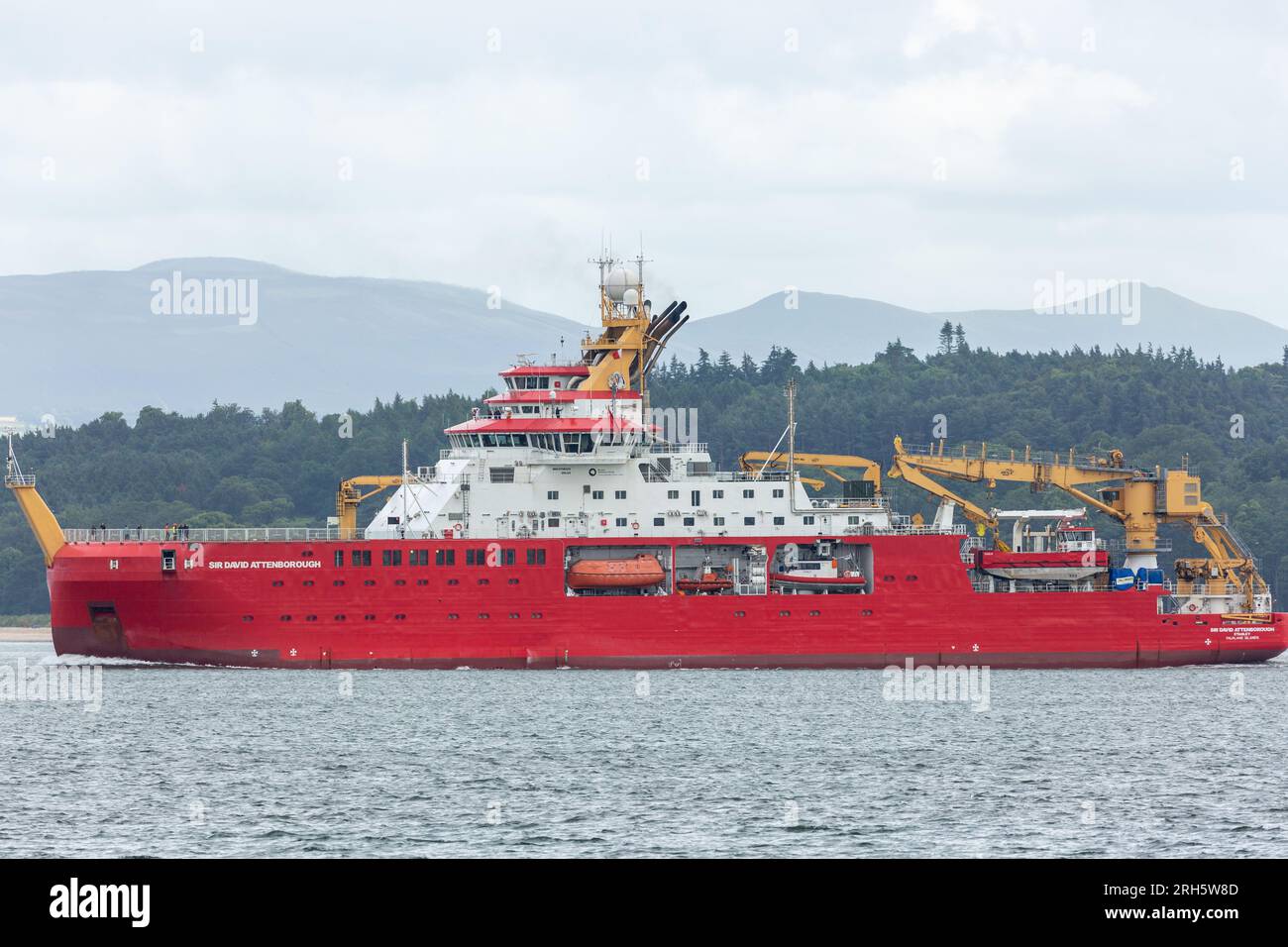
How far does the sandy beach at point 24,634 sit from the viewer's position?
96.2 meters

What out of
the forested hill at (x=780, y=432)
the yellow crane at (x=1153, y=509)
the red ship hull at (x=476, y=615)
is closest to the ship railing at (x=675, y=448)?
the red ship hull at (x=476, y=615)

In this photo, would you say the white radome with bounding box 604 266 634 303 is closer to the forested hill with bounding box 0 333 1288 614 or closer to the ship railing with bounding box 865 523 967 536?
the ship railing with bounding box 865 523 967 536

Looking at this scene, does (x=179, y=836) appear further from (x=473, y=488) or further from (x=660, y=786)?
(x=473, y=488)

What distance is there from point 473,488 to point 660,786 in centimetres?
2254

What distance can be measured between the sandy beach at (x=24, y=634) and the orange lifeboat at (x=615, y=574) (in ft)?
162

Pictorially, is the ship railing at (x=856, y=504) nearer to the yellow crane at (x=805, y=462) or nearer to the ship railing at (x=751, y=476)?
the yellow crane at (x=805, y=462)

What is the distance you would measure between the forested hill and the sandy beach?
485 centimetres

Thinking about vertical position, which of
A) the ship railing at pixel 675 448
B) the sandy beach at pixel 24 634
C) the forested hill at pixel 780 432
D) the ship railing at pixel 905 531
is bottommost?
the sandy beach at pixel 24 634

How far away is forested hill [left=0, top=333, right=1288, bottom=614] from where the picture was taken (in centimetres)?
11369

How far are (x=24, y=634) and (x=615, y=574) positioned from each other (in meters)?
56.4

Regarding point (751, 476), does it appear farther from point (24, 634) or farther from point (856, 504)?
point (24, 634)

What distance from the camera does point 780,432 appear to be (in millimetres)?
121000

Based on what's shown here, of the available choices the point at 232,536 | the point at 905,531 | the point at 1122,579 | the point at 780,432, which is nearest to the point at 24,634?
the point at 780,432

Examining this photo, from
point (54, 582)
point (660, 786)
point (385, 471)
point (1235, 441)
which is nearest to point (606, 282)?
point (54, 582)
